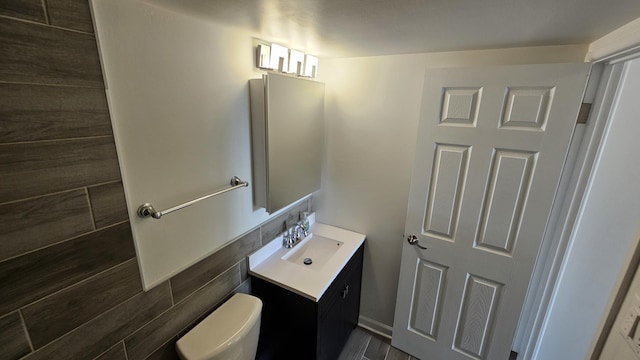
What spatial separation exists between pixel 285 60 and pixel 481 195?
139 centimetres

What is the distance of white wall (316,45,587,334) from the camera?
166cm

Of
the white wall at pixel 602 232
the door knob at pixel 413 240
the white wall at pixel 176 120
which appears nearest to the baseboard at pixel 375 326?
the door knob at pixel 413 240

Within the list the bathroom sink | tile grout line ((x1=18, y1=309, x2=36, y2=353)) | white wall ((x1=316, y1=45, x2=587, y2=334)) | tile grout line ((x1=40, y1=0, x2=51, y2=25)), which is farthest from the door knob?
tile grout line ((x1=40, y1=0, x2=51, y2=25))

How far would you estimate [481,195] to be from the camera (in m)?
1.45

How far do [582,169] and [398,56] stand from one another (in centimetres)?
120

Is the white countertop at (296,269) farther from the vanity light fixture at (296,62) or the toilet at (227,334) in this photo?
the vanity light fixture at (296,62)

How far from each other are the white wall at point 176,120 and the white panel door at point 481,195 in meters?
1.09

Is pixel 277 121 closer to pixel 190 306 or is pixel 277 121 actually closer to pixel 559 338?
pixel 190 306

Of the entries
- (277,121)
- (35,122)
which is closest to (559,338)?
(277,121)

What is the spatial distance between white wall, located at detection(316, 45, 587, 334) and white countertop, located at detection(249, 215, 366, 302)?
25 centimetres

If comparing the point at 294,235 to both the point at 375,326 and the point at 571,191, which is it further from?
the point at 571,191

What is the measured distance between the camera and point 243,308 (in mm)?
1348

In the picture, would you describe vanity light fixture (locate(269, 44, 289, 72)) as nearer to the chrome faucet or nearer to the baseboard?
the chrome faucet

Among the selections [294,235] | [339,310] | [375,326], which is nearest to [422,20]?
[294,235]
